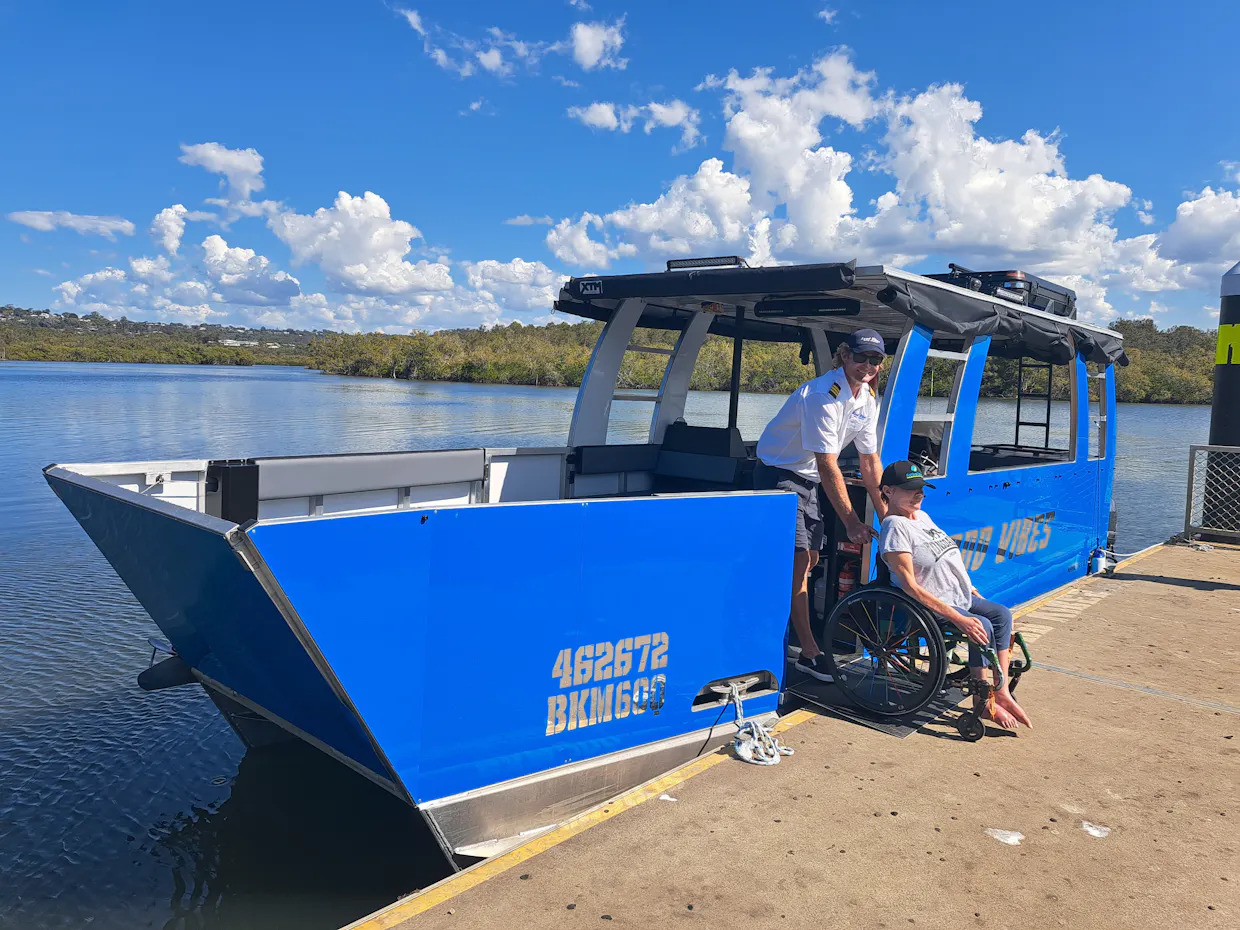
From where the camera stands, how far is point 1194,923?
9.41ft

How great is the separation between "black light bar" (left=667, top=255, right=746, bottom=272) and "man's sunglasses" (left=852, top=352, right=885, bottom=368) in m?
0.99

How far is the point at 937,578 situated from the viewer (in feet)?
14.2

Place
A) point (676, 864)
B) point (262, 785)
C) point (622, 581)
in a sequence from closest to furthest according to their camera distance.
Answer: point (676, 864) → point (622, 581) → point (262, 785)

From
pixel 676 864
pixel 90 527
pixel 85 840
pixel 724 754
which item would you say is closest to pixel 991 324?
pixel 724 754

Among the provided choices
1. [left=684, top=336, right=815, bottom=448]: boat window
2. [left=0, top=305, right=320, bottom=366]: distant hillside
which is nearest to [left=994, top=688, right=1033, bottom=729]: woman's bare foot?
[left=684, top=336, right=815, bottom=448]: boat window

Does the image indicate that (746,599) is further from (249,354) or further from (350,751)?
(249,354)

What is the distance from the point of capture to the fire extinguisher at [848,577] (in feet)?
15.9

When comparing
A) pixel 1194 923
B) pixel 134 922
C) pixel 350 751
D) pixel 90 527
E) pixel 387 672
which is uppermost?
pixel 90 527

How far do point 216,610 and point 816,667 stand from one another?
3084mm

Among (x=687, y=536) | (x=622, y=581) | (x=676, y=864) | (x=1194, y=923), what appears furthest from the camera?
(x=687, y=536)

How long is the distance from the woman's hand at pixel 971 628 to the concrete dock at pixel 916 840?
531mm

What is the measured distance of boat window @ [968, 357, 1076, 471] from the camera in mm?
7703

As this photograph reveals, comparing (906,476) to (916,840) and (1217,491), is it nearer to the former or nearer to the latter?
(916,840)

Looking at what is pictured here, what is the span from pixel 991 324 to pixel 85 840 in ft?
19.0
